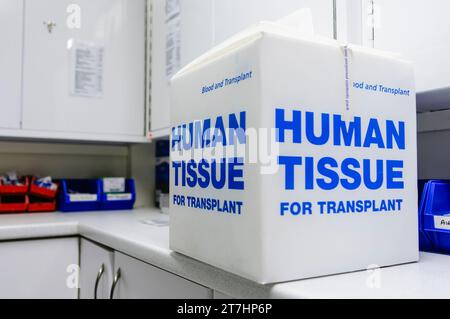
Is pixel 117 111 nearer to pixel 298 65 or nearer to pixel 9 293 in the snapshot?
pixel 9 293

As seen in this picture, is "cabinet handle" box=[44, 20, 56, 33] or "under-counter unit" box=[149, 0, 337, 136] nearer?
"under-counter unit" box=[149, 0, 337, 136]

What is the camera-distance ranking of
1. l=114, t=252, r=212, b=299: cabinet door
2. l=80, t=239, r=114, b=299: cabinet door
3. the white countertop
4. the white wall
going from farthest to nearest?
l=80, t=239, r=114, b=299: cabinet door, the white wall, l=114, t=252, r=212, b=299: cabinet door, the white countertop

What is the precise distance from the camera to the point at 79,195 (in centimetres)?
160

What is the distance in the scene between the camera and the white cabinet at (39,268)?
1.17 m

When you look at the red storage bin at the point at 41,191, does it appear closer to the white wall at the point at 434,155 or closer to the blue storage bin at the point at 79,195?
the blue storage bin at the point at 79,195

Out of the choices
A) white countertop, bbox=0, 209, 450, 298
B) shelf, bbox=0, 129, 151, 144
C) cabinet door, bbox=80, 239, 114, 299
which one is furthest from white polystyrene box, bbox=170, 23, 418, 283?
shelf, bbox=0, 129, 151, 144

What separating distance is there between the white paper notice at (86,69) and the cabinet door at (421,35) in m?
1.20

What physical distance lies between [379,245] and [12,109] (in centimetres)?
139

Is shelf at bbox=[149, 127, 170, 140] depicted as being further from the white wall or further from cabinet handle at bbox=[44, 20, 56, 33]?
the white wall

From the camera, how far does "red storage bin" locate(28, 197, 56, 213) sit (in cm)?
157

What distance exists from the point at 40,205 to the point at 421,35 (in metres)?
1.45

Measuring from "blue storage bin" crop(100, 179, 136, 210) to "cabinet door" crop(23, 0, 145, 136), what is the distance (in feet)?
0.80

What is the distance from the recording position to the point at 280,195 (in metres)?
0.48

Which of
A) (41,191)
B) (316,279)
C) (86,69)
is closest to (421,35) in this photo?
(316,279)
